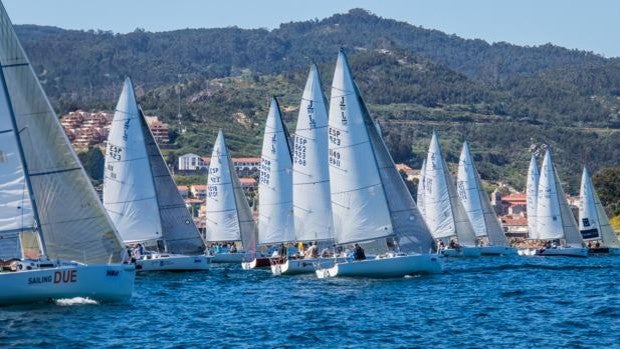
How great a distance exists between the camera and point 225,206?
72.1 meters

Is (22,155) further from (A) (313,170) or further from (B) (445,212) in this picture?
(B) (445,212)

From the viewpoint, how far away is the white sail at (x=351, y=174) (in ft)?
169

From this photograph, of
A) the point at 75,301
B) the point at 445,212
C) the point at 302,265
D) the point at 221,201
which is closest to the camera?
the point at 75,301

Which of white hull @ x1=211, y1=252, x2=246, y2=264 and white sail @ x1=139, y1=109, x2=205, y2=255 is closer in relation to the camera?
white sail @ x1=139, y1=109, x2=205, y2=255

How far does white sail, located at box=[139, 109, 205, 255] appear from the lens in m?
60.9

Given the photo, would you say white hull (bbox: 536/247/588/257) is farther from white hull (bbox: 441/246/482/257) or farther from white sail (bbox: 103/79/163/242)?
white sail (bbox: 103/79/163/242)

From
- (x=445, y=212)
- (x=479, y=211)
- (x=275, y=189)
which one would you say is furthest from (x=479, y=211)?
(x=275, y=189)

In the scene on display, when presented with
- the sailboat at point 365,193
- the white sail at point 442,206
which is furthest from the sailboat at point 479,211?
the sailboat at point 365,193

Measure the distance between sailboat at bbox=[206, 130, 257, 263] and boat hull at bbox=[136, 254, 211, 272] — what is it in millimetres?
11983

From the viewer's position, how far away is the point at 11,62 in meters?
36.7

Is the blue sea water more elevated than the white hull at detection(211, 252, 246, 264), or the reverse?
the white hull at detection(211, 252, 246, 264)

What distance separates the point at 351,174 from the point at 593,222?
145ft

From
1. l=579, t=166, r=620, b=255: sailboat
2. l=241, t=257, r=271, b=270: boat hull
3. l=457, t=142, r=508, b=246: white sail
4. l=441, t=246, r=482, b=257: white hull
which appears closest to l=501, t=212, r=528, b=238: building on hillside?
l=579, t=166, r=620, b=255: sailboat

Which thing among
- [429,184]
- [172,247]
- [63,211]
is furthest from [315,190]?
[429,184]
